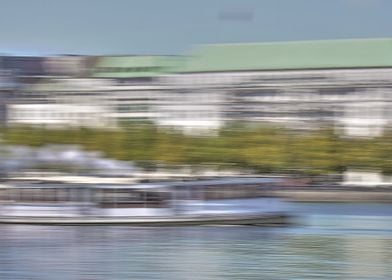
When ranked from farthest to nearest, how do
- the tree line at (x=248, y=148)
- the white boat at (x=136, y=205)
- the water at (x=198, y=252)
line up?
the tree line at (x=248, y=148) → the white boat at (x=136, y=205) → the water at (x=198, y=252)

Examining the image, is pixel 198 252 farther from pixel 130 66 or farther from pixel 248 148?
pixel 130 66

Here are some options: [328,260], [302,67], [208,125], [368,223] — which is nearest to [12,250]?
[328,260]

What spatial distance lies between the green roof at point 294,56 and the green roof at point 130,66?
6.65 ft

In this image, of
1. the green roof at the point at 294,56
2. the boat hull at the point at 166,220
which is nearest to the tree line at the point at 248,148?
the green roof at the point at 294,56

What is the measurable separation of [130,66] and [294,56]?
1043cm

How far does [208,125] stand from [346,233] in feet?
113

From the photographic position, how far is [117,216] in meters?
17.9

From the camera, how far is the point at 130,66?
202ft

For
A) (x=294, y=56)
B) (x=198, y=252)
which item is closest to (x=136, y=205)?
(x=198, y=252)

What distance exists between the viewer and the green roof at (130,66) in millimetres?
59875

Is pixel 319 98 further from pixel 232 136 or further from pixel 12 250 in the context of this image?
pixel 12 250

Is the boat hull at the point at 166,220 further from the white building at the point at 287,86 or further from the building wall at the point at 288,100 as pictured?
the building wall at the point at 288,100

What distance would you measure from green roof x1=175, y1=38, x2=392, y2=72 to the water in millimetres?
39155

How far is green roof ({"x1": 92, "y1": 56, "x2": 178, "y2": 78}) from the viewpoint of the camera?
59.9m
